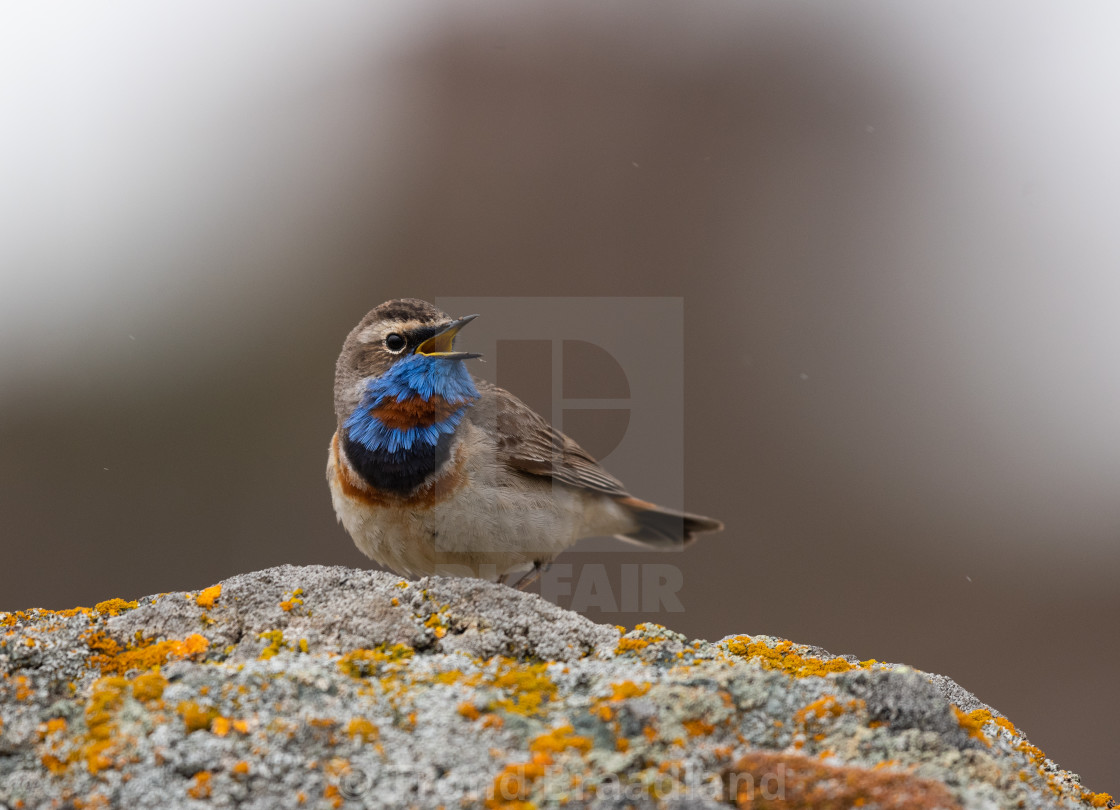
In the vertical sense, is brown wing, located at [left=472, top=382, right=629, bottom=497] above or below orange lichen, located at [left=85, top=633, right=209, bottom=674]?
above

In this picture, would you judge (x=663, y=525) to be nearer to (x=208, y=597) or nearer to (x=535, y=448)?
(x=535, y=448)

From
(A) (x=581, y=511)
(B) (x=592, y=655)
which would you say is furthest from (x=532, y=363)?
(B) (x=592, y=655)

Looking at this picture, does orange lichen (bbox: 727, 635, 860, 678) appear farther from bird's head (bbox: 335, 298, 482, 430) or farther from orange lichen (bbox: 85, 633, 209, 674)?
bird's head (bbox: 335, 298, 482, 430)

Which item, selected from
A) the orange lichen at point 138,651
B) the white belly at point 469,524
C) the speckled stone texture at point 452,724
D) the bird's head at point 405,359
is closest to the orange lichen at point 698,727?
the speckled stone texture at point 452,724

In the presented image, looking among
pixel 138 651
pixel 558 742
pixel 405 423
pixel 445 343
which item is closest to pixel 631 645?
pixel 558 742

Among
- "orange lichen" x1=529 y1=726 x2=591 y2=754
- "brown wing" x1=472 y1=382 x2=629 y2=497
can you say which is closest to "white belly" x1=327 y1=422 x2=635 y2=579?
"brown wing" x1=472 y1=382 x2=629 y2=497

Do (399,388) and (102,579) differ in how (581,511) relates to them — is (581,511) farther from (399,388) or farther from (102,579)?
(102,579)

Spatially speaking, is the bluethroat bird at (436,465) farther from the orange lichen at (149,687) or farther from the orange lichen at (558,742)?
the orange lichen at (558,742)
